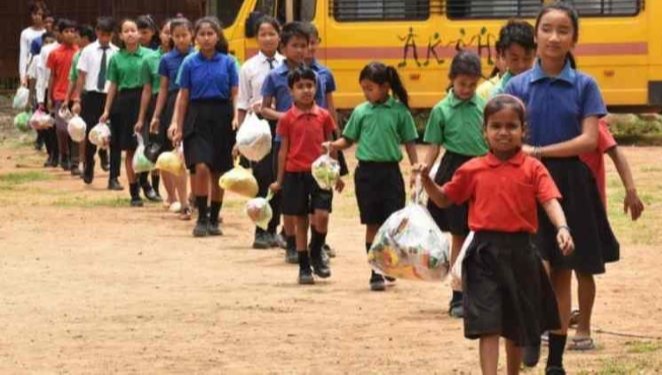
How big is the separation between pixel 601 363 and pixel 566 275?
1.61 ft

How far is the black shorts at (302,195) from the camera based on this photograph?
12.6 meters

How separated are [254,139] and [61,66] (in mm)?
9018

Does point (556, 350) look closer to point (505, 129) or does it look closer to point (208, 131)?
point (505, 129)

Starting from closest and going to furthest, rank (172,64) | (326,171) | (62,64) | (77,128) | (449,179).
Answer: (449,179) → (326,171) → (172,64) → (77,128) → (62,64)

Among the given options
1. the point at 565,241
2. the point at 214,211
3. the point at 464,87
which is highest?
the point at 464,87

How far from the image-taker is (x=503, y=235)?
26.4ft

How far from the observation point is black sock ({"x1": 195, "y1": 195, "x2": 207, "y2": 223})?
15.5 meters

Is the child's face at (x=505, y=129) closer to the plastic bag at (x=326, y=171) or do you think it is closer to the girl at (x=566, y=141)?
the girl at (x=566, y=141)

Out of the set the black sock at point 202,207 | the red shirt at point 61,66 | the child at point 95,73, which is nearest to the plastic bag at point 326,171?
the black sock at point 202,207

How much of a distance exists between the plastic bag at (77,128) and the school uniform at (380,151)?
26.4 ft

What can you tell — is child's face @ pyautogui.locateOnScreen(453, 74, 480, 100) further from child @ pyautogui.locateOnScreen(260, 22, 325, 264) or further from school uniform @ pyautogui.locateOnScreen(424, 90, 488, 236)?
A: child @ pyautogui.locateOnScreen(260, 22, 325, 264)

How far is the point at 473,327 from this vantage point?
7910 millimetres

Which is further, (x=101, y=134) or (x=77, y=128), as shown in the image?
(x=77, y=128)

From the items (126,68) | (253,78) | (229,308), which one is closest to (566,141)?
(229,308)
